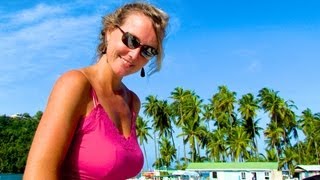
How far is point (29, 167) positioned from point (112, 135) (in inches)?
14.8

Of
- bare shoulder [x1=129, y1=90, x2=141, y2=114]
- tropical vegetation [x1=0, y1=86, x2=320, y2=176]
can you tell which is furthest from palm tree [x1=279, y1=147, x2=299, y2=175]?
bare shoulder [x1=129, y1=90, x2=141, y2=114]

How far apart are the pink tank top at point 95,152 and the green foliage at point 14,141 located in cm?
8621

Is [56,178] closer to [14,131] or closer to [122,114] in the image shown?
[122,114]

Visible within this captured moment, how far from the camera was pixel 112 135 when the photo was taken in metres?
1.94

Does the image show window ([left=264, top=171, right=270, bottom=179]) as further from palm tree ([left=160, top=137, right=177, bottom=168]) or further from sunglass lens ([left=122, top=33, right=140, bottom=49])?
sunglass lens ([left=122, top=33, right=140, bottom=49])

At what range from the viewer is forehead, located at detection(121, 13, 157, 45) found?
2.04 metres

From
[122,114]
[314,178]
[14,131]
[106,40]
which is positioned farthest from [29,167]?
[14,131]

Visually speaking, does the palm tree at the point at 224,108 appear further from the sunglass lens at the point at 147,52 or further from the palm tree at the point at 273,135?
the sunglass lens at the point at 147,52

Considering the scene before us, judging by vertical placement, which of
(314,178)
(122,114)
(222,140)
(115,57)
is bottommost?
(314,178)

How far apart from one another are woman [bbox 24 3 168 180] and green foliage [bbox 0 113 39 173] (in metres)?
86.1

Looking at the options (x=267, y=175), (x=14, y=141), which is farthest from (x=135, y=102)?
(x=14, y=141)

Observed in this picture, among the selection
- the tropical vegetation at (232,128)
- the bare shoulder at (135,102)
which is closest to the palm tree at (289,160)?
the tropical vegetation at (232,128)

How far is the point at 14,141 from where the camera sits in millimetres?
94812

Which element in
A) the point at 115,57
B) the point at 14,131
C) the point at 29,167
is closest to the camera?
the point at 29,167
